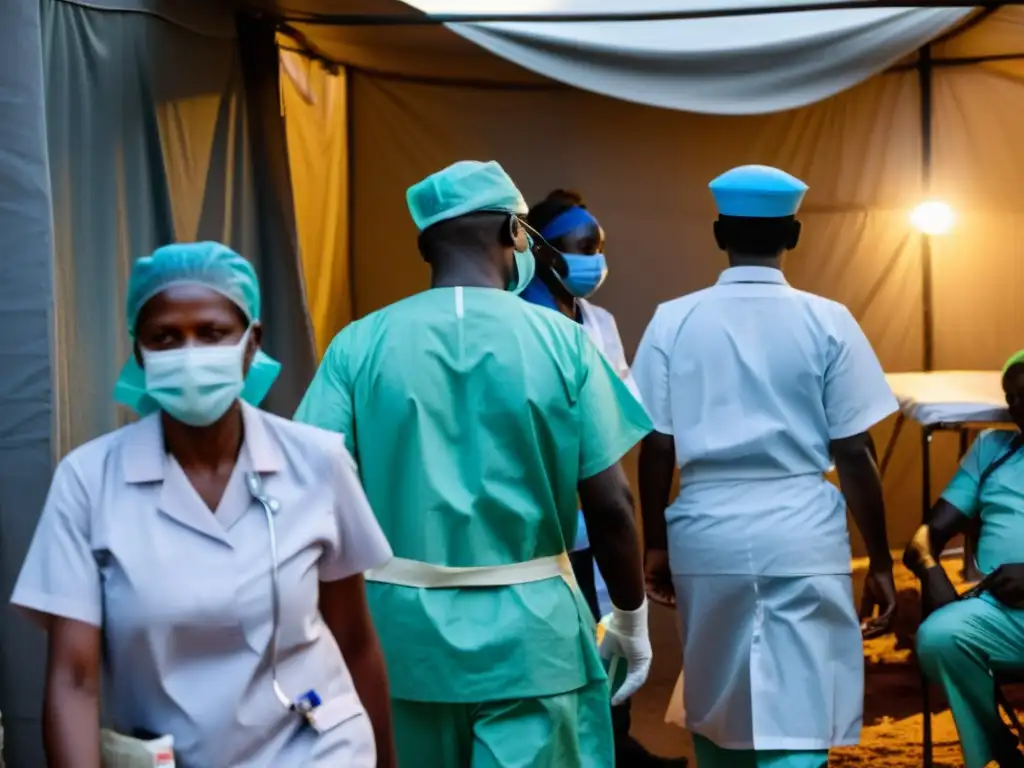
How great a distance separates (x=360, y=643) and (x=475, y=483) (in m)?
0.50

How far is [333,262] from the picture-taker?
6.56 metres

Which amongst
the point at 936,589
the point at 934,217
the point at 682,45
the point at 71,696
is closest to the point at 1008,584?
the point at 936,589

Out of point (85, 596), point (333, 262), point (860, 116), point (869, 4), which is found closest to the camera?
point (85, 596)

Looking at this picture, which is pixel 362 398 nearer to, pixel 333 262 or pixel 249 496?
pixel 249 496

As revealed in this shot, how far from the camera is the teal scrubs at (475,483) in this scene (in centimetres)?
286

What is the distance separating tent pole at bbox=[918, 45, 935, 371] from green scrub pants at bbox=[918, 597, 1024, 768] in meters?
3.31

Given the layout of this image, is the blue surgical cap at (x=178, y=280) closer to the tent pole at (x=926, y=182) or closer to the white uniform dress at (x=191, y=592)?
the white uniform dress at (x=191, y=592)

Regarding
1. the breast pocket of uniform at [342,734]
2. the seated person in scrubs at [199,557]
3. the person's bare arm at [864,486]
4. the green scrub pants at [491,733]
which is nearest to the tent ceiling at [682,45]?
the person's bare arm at [864,486]

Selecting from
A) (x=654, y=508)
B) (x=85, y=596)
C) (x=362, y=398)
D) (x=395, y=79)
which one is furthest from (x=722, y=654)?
(x=395, y=79)

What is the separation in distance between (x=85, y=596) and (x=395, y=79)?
5.04m

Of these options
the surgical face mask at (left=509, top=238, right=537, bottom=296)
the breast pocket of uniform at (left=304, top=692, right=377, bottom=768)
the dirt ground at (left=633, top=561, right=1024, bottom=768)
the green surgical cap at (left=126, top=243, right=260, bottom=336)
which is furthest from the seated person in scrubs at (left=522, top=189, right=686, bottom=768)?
the green surgical cap at (left=126, top=243, right=260, bottom=336)

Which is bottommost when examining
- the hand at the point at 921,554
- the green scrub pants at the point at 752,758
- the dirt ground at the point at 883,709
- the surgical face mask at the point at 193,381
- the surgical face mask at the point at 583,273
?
the dirt ground at the point at 883,709

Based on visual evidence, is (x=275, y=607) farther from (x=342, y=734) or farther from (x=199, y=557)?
(x=342, y=734)

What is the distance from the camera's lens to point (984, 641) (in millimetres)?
4277
